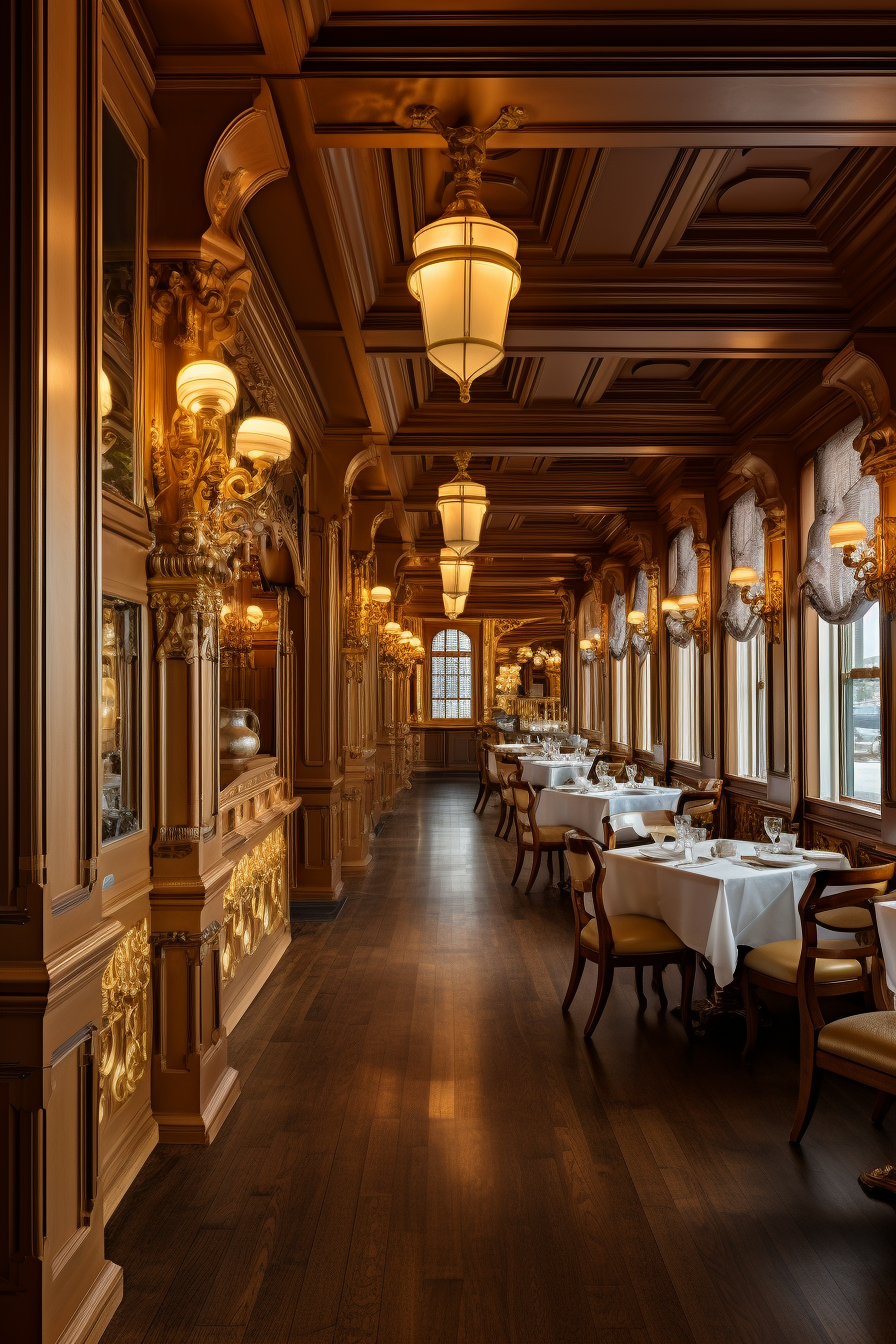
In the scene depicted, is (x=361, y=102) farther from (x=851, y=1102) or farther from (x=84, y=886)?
(x=851, y=1102)

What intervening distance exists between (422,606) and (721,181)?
53.3 feet

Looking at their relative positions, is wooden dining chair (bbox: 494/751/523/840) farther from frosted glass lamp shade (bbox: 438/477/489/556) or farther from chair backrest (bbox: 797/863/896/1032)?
chair backrest (bbox: 797/863/896/1032)

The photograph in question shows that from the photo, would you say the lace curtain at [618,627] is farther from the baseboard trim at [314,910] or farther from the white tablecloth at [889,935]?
the white tablecloth at [889,935]

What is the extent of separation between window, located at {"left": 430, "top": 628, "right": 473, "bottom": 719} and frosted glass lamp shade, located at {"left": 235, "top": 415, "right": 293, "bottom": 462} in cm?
1825

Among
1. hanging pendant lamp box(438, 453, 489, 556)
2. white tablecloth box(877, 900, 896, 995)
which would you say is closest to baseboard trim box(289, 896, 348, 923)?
hanging pendant lamp box(438, 453, 489, 556)

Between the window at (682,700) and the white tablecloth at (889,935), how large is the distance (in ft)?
20.7

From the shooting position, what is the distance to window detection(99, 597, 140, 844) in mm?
2764

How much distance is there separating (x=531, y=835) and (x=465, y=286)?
5637 mm

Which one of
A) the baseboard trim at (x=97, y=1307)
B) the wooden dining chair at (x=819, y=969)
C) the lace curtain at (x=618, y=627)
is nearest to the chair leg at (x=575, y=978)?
the wooden dining chair at (x=819, y=969)

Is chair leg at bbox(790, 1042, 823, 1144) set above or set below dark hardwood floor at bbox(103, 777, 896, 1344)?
above

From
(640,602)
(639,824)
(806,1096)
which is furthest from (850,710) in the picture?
(640,602)

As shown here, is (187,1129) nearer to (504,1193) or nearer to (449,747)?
(504,1193)

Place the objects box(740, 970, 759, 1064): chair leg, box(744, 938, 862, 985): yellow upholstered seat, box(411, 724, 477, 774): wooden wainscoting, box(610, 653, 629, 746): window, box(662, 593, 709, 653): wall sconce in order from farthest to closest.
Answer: box(411, 724, 477, 774): wooden wainscoting < box(610, 653, 629, 746): window < box(662, 593, 709, 653): wall sconce < box(740, 970, 759, 1064): chair leg < box(744, 938, 862, 985): yellow upholstered seat

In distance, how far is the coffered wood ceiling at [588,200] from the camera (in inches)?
111
